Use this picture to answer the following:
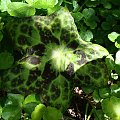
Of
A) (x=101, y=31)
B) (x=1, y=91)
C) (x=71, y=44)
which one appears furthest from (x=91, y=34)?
(x=1, y=91)

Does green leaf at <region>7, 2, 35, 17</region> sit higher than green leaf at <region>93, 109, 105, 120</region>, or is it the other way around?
green leaf at <region>7, 2, 35, 17</region>

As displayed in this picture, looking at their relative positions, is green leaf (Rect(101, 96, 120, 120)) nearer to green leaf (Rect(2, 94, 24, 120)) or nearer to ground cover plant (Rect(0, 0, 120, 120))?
ground cover plant (Rect(0, 0, 120, 120))

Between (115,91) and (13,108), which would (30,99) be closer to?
(13,108)

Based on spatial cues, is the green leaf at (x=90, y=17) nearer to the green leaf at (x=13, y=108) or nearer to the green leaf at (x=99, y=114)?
the green leaf at (x=99, y=114)

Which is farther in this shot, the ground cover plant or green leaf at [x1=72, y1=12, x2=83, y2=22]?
green leaf at [x1=72, y1=12, x2=83, y2=22]

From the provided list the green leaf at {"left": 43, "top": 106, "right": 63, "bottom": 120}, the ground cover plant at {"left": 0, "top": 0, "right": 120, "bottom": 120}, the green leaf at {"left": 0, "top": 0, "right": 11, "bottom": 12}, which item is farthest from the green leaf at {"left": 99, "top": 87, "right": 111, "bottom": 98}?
the green leaf at {"left": 0, "top": 0, "right": 11, "bottom": 12}

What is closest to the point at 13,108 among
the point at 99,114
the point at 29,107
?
the point at 29,107

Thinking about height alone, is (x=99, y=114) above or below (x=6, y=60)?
below
